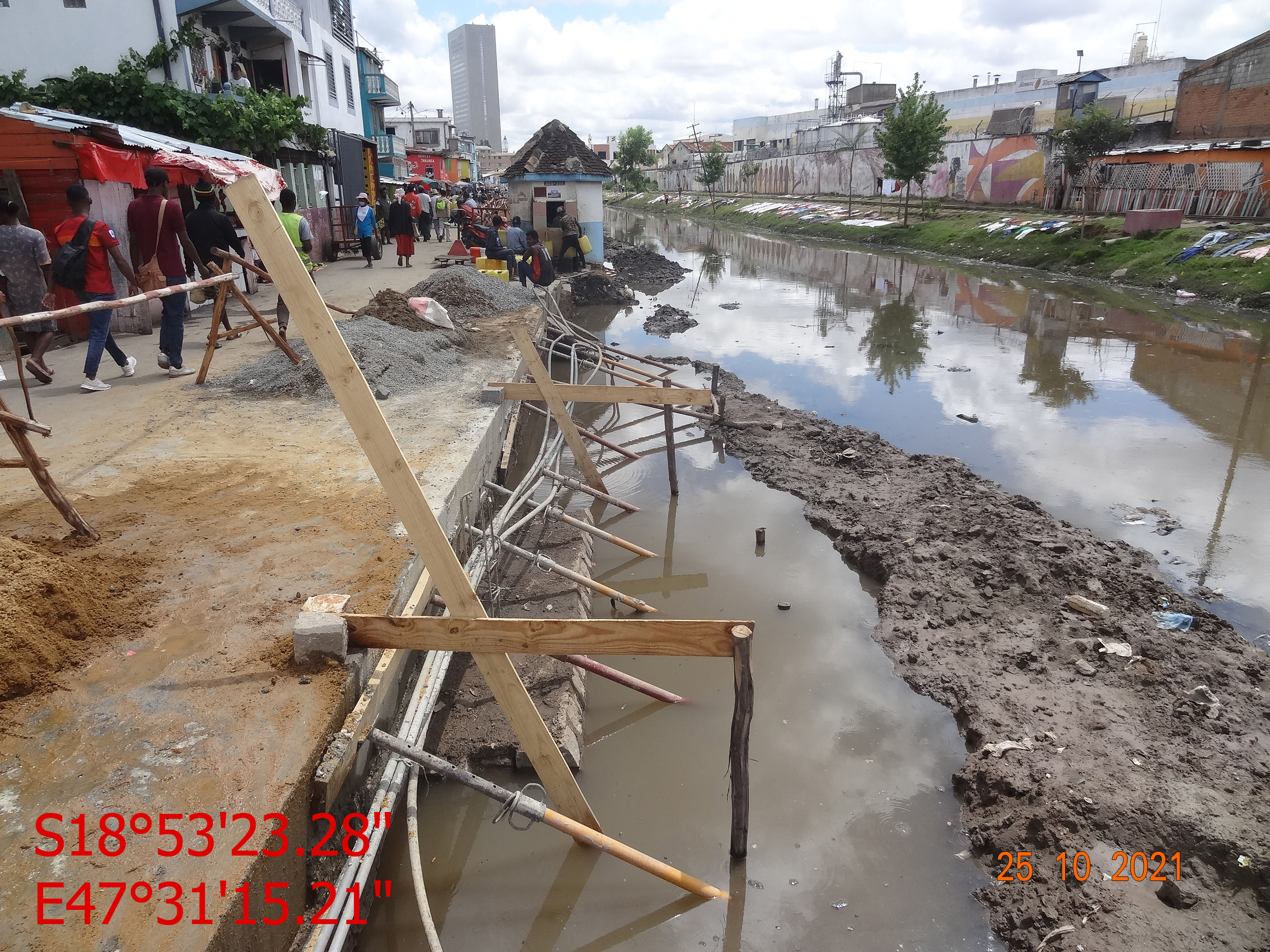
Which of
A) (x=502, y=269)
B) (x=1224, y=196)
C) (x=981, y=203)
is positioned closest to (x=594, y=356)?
(x=502, y=269)

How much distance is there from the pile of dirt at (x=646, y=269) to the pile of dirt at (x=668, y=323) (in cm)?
458

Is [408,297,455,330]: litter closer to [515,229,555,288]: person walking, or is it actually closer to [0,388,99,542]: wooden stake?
[515,229,555,288]: person walking

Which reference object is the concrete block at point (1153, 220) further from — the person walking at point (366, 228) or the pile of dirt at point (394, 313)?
the pile of dirt at point (394, 313)

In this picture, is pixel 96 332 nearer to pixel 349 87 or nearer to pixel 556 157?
pixel 556 157

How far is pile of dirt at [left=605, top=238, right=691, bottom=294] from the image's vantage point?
2322 centimetres

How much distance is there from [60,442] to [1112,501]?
910 cm

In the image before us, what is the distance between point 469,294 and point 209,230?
4419 millimetres

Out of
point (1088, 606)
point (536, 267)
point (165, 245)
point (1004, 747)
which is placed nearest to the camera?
point (1004, 747)

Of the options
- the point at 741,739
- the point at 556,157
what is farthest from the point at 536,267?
the point at 741,739

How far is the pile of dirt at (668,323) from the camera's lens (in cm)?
1595

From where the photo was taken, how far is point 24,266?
6633mm

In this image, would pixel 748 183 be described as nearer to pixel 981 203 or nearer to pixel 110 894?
pixel 981 203

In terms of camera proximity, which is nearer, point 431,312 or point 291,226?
point 291,226

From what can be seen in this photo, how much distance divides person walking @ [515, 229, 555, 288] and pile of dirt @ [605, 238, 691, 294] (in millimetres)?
6062
